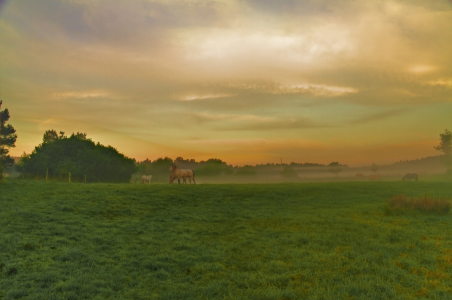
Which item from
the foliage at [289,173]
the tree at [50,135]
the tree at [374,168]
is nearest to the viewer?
the tree at [50,135]

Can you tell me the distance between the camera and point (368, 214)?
77.6 ft

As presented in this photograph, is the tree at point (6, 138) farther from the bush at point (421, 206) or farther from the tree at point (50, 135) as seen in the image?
the bush at point (421, 206)

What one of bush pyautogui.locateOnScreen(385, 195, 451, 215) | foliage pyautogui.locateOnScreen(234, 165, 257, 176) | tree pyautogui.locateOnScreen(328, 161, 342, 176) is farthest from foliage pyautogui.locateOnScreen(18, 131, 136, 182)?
tree pyautogui.locateOnScreen(328, 161, 342, 176)

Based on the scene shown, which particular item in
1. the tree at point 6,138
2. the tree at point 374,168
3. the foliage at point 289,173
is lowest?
the foliage at point 289,173

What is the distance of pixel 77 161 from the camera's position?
70.0m

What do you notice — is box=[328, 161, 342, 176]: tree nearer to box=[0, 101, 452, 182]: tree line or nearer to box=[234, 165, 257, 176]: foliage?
box=[234, 165, 257, 176]: foliage

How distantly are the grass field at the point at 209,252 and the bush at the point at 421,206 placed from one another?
1293 mm

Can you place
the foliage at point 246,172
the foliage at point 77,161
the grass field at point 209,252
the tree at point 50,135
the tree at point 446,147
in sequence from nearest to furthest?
1. the grass field at point 209,252
2. the foliage at point 77,161
3. the tree at point 50,135
4. the tree at point 446,147
5. the foliage at point 246,172

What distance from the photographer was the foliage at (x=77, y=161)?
215ft

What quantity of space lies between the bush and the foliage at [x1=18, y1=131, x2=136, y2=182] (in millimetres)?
58097

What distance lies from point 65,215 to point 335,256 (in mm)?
16365

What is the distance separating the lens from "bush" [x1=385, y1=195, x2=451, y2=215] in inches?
908

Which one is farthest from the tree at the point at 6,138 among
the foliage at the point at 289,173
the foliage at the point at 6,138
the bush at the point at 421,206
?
the foliage at the point at 289,173

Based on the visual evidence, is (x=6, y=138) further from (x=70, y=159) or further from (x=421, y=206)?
(x=421, y=206)
